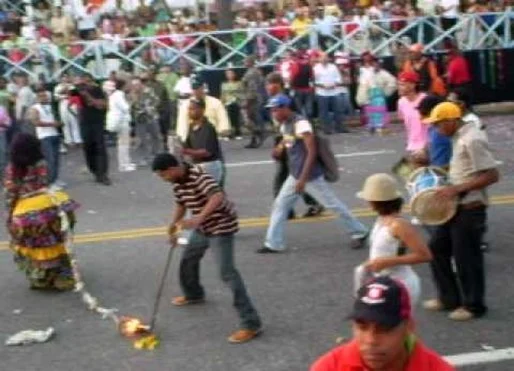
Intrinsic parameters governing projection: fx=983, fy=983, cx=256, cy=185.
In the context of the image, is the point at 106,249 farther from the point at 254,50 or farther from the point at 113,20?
the point at 113,20

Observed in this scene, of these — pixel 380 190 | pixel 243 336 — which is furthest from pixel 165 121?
pixel 380 190

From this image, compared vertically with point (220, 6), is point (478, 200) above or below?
below

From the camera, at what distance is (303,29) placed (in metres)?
20.5

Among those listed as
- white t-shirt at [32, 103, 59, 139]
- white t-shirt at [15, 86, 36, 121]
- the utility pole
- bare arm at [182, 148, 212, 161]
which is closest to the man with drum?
bare arm at [182, 148, 212, 161]

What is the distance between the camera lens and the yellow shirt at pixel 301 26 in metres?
20.4

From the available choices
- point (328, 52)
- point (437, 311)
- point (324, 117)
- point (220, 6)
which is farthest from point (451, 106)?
point (220, 6)

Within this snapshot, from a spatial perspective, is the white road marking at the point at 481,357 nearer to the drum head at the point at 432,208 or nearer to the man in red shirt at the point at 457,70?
the drum head at the point at 432,208

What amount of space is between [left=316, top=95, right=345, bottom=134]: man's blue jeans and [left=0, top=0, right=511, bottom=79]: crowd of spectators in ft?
6.33

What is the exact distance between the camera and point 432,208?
7.38m

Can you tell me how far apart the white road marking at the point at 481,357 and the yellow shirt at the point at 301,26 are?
14127mm

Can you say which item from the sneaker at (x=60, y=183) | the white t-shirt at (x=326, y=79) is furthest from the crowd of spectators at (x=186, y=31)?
the sneaker at (x=60, y=183)

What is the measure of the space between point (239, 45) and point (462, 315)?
13722 mm

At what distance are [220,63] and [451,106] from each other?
44.1 feet

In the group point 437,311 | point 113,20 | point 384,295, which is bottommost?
point 437,311
